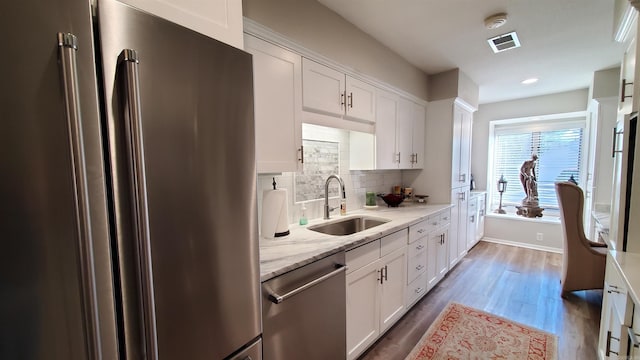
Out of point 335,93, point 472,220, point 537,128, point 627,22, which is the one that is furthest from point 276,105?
point 537,128

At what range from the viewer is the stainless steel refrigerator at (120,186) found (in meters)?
0.53

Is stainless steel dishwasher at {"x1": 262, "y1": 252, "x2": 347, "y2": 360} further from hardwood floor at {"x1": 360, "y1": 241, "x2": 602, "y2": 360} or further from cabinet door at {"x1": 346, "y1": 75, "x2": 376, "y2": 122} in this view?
cabinet door at {"x1": 346, "y1": 75, "x2": 376, "y2": 122}

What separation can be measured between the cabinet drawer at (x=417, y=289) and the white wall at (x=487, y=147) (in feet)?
9.39

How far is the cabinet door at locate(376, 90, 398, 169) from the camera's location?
2574 mm

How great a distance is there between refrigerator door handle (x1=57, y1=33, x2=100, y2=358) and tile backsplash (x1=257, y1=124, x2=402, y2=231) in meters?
1.14

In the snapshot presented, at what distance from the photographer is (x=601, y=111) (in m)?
3.25

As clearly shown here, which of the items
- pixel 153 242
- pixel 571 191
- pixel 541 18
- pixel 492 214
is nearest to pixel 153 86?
pixel 153 242

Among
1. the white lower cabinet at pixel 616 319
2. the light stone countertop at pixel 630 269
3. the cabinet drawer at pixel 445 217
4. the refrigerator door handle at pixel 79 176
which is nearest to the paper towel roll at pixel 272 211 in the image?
the refrigerator door handle at pixel 79 176

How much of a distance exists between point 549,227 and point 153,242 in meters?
5.38

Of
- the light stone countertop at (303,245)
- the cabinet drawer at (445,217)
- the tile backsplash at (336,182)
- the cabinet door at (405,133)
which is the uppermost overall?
the cabinet door at (405,133)

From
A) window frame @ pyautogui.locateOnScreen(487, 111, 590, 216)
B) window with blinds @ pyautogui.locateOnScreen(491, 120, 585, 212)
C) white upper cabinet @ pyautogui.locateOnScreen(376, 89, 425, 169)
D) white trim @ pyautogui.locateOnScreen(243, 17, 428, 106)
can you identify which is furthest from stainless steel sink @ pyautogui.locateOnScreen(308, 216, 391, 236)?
window with blinds @ pyautogui.locateOnScreen(491, 120, 585, 212)

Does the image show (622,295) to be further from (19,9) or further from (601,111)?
(601,111)

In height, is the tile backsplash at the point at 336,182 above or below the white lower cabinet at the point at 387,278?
above

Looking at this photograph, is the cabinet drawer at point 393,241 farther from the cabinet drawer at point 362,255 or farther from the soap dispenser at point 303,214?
the soap dispenser at point 303,214
